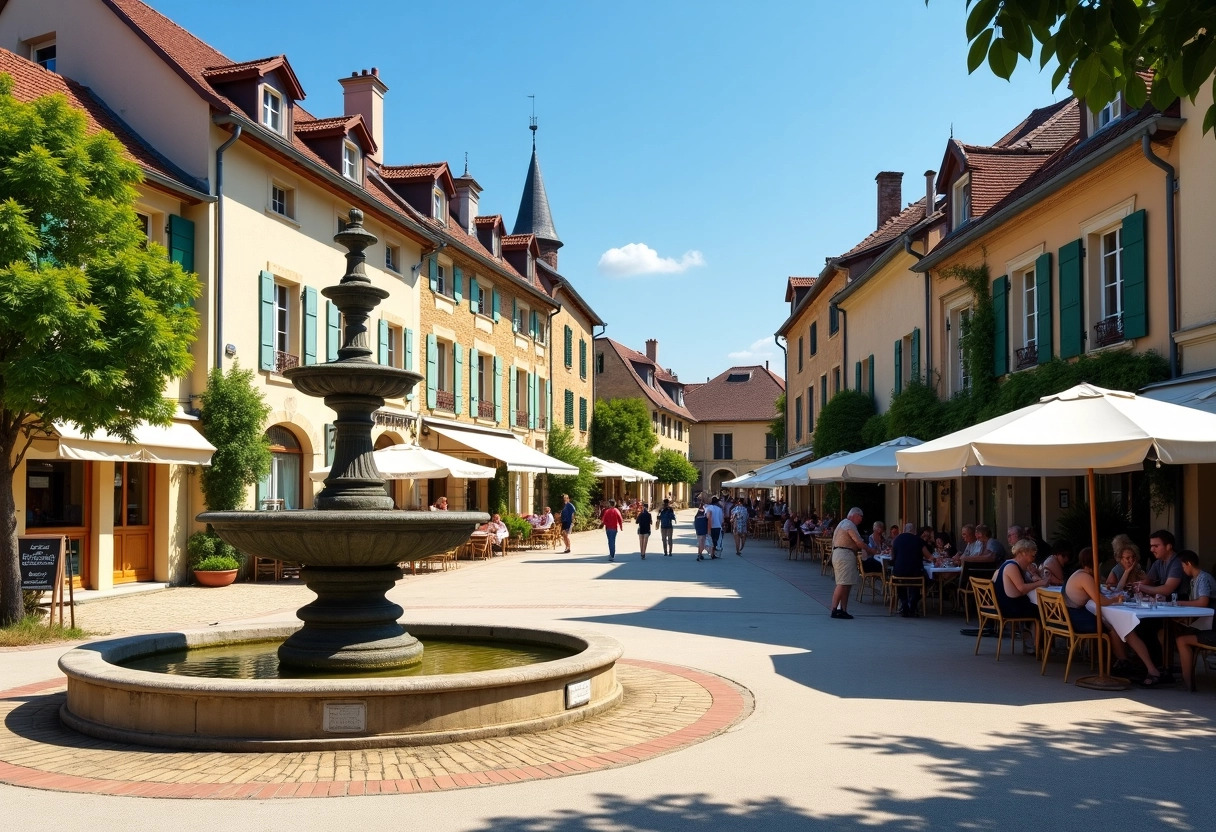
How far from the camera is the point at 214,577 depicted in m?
17.6

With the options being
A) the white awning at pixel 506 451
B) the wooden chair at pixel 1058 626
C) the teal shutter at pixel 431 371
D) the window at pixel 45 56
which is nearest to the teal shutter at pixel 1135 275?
the wooden chair at pixel 1058 626

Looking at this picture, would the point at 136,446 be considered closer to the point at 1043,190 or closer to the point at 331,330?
the point at 331,330

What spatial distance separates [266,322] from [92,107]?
15.9ft

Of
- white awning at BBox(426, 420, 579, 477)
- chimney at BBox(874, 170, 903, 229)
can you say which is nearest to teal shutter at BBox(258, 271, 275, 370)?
white awning at BBox(426, 420, 579, 477)

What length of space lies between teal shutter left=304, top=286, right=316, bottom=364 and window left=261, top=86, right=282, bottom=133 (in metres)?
3.33

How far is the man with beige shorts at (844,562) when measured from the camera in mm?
13305

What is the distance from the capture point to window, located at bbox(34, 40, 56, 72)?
1986cm

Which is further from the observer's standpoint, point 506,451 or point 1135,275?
point 506,451

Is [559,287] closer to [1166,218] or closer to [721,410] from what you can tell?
[1166,218]

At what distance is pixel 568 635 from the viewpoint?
29.8 feet

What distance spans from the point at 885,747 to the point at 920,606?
878 centimetres

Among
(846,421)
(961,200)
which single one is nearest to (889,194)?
(846,421)

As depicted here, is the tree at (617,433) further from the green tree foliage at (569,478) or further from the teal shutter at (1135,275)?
the teal shutter at (1135,275)

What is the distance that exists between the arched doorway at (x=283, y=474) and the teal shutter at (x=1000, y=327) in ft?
44.2
